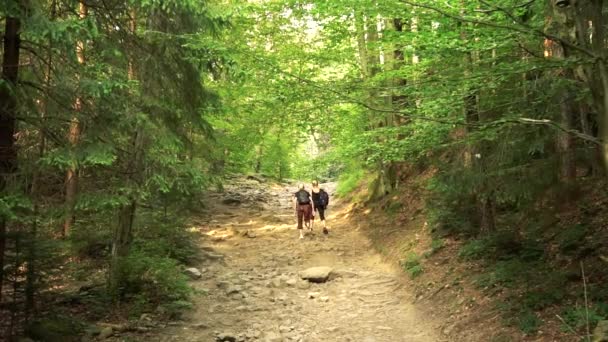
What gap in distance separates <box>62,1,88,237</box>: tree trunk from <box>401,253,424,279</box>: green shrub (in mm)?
7278

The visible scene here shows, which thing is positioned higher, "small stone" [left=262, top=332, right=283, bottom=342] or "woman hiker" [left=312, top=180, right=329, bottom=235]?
"woman hiker" [left=312, top=180, right=329, bottom=235]

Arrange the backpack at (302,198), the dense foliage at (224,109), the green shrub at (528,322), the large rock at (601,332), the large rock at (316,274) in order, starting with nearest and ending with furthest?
the large rock at (601,332) → the dense foliage at (224,109) → the green shrub at (528,322) → the large rock at (316,274) → the backpack at (302,198)

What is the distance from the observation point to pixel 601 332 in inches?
217

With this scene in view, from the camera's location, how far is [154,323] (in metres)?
9.00

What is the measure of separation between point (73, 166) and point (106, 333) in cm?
327

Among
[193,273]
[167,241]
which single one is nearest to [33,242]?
[193,273]

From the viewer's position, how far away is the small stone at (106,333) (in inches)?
317

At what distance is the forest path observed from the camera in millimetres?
8781

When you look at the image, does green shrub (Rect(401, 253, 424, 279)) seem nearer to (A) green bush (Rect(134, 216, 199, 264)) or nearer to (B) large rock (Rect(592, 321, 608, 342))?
(B) large rock (Rect(592, 321, 608, 342))

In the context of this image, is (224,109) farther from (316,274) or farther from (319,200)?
(319,200)

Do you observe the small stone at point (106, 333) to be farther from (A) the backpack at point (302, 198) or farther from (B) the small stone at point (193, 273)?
(A) the backpack at point (302, 198)

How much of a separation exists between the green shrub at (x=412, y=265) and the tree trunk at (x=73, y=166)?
7278mm

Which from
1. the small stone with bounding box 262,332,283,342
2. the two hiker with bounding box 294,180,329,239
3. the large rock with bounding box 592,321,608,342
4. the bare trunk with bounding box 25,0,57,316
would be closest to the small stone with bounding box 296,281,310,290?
the small stone with bounding box 262,332,283,342

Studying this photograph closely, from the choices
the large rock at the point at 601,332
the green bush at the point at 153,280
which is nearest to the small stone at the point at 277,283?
the green bush at the point at 153,280
